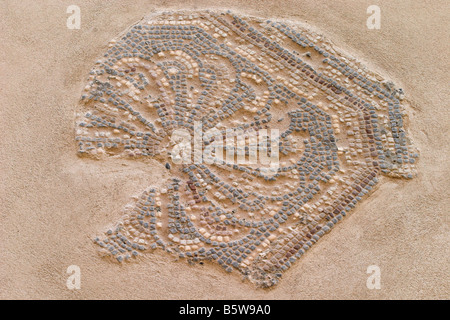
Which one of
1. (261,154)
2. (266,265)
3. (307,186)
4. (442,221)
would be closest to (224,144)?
(261,154)

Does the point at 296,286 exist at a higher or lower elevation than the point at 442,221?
lower

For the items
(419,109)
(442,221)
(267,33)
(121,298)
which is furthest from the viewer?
(267,33)

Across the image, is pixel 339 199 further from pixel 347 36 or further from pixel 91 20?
pixel 91 20

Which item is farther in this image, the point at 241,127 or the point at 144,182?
the point at 241,127

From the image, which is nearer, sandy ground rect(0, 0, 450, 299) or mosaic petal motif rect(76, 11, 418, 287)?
sandy ground rect(0, 0, 450, 299)
